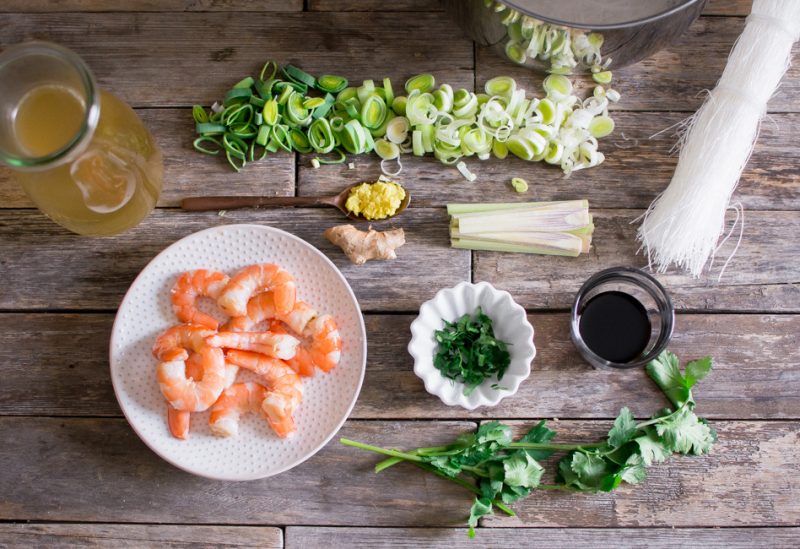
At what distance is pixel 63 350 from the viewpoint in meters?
1.66

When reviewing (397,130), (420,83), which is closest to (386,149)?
(397,130)

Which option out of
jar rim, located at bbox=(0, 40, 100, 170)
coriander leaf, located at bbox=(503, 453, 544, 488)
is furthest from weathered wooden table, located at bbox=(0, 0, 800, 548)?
jar rim, located at bbox=(0, 40, 100, 170)

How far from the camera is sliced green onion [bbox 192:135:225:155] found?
5.49 feet

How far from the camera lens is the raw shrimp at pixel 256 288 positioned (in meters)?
1.52

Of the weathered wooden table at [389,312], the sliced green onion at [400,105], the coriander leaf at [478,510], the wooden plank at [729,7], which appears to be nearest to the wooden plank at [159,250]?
the weathered wooden table at [389,312]

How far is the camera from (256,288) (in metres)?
1.54

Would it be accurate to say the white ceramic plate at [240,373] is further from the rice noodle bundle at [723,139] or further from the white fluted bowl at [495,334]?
the rice noodle bundle at [723,139]

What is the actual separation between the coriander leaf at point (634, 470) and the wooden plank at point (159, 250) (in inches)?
20.8

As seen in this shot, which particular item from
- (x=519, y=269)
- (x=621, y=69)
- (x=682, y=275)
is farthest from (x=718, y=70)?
(x=519, y=269)

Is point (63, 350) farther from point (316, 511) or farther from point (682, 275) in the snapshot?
point (682, 275)

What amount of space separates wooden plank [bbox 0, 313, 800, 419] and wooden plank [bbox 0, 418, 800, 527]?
0.13 ft

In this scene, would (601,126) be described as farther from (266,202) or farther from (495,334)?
(266,202)

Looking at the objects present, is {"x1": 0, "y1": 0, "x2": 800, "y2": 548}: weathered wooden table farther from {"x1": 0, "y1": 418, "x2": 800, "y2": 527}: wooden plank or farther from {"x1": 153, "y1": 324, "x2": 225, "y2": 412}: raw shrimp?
{"x1": 153, "y1": 324, "x2": 225, "y2": 412}: raw shrimp

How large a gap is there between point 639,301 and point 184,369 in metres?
0.97
